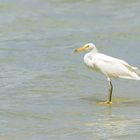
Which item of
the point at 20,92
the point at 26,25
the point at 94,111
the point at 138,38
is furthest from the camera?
the point at 26,25

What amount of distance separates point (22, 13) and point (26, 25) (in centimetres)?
161

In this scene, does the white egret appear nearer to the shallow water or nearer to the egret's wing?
the egret's wing

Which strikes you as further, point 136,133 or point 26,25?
point 26,25

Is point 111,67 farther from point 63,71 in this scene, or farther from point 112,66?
point 63,71

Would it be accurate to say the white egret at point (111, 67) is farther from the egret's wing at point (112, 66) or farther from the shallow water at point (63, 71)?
the shallow water at point (63, 71)

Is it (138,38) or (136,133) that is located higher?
(136,133)

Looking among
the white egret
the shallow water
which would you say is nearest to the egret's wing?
the white egret

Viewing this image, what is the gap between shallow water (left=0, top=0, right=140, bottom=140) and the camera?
9.96 metres

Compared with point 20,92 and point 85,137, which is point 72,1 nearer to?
point 20,92

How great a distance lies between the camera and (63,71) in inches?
563

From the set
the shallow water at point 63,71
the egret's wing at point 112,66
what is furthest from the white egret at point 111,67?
the shallow water at point 63,71

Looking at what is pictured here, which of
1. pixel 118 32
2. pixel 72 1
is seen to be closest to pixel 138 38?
pixel 118 32

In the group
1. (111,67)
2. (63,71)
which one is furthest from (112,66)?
(63,71)

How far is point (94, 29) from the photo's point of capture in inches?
741
